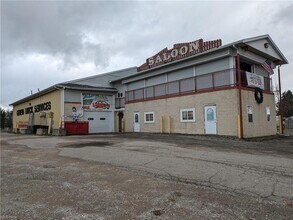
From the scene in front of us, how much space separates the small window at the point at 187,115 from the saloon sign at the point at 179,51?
4.13 meters

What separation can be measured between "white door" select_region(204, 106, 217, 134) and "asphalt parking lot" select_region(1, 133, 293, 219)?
851 cm

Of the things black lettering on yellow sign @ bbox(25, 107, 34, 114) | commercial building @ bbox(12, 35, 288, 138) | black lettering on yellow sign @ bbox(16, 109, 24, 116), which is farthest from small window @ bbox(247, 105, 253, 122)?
black lettering on yellow sign @ bbox(16, 109, 24, 116)

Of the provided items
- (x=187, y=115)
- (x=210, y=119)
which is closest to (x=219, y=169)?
(x=210, y=119)

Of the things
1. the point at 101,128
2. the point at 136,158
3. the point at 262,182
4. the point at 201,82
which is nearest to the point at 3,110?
the point at 101,128

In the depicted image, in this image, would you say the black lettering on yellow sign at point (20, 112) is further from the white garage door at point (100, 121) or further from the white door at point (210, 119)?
the white door at point (210, 119)

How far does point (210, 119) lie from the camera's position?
57.3ft

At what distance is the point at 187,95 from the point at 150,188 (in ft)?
47.0

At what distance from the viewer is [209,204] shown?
4375 mm

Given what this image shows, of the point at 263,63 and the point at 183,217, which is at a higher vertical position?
the point at 263,63

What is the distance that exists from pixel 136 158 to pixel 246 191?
439cm

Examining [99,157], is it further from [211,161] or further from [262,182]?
[262,182]

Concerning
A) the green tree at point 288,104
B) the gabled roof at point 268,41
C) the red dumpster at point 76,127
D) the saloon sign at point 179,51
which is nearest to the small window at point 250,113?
the gabled roof at point 268,41

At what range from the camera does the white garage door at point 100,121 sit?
26109 millimetres

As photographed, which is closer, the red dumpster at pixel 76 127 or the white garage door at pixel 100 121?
the red dumpster at pixel 76 127
